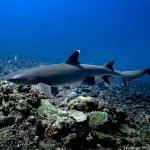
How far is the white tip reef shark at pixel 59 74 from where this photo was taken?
272 inches

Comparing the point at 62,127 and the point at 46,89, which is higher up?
the point at 46,89

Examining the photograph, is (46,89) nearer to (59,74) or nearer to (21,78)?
(21,78)

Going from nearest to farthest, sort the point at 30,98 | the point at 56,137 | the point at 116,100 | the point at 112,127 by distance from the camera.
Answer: the point at 56,137
the point at 112,127
the point at 30,98
the point at 116,100

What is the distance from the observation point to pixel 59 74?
755 cm

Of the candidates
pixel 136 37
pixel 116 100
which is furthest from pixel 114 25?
pixel 116 100

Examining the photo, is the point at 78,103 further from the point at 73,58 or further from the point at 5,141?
the point at 5,141

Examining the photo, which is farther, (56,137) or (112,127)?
(112,127)

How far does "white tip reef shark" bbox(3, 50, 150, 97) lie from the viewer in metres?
6.90

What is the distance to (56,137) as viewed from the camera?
5773 mm

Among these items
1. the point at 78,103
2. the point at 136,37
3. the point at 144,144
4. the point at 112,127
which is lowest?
the point at 144,144

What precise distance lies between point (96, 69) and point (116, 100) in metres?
6.00

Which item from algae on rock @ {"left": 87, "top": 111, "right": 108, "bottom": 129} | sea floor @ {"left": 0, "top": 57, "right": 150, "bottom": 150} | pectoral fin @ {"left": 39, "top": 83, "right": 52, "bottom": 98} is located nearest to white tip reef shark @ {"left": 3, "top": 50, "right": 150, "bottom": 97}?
pectoral fin @ {"left": 39, "top": 83, "right": 52, "bottom": 98}

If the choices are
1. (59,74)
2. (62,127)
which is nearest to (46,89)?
(59,74)

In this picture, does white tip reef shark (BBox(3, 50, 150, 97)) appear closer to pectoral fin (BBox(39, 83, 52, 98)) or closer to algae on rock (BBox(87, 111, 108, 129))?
pectoral fin (BBox(39, 83, 52, 98))
